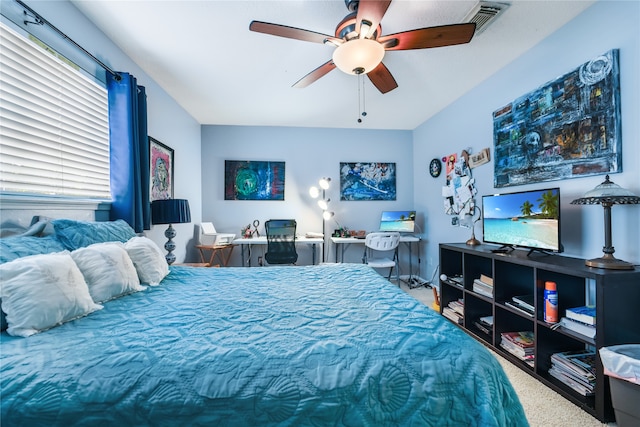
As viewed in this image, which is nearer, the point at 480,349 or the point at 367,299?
the point at 480,349

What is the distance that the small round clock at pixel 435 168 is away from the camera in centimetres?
378

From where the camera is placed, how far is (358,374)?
802 mm

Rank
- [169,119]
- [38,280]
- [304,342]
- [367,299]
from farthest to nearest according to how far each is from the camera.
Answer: [169,119] → [367,299] → [38,280] → [304,342]

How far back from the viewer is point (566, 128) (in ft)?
6.59

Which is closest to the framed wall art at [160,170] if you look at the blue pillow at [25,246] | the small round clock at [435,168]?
the blue pillow at [25,246]

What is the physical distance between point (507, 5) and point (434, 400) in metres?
2.41

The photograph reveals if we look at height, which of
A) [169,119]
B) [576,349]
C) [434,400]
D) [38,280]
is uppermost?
[169,119]

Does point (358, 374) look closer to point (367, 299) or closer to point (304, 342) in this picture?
point (304, 342)

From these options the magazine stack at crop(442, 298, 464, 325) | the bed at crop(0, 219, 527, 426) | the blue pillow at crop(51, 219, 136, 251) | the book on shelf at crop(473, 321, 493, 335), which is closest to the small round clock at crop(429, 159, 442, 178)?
the magazine stack at crop(442, 298, 464, 325)

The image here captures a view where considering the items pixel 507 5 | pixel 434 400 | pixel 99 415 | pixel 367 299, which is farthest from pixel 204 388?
pixel 507 5

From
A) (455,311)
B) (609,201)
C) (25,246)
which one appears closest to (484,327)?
(455,311)

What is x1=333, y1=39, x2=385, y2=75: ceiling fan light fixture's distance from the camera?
1.65 meters

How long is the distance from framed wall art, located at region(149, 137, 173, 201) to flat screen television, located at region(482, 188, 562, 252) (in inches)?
130

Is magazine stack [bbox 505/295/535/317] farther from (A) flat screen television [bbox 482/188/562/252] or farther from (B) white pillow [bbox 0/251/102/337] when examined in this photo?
(B) white pillow [bbox 0/251/102/337]
